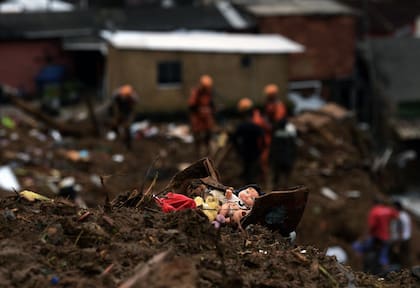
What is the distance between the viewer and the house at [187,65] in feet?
71.5

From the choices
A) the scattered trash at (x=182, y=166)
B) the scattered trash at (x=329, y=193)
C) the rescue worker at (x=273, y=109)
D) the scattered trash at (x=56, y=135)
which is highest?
the rescue worker at (x=273, y=109)

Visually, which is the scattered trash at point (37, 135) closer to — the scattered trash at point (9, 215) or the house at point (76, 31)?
the house at point (76, 31)

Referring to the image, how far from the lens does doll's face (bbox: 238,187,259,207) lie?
5957 millimetres

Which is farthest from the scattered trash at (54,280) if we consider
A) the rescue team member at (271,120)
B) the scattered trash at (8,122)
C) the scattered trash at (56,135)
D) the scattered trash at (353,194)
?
the scattered trash at (8,122)

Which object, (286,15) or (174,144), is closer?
(174,144)

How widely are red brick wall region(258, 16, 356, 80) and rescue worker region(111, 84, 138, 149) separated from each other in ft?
33.9

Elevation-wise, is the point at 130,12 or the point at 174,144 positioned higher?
the point at 130,12

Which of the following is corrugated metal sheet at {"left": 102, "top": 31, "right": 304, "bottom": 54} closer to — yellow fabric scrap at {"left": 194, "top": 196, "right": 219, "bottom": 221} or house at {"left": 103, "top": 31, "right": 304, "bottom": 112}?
house at {"left": 103, "top": 31, "right": 304, "bottom": 112}

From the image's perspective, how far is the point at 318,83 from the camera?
2686cm

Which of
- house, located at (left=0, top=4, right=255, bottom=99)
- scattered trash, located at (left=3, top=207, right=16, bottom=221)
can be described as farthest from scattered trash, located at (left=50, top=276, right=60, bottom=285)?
house, located at (left=0, top=4, right=255, bottom=99)

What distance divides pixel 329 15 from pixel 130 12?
6692 mm

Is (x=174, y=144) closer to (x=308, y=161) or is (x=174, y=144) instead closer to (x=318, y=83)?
(x=308, y=161)

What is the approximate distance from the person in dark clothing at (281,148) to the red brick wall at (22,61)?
460 inches

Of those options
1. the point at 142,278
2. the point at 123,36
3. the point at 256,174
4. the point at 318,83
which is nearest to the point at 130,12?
the point at 123,36
